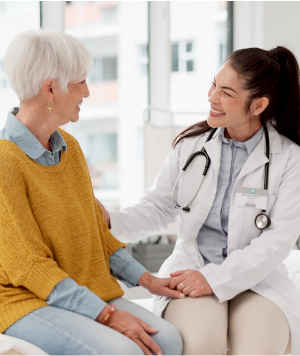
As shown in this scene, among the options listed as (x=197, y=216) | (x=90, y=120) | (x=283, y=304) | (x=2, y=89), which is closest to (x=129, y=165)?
(x=90, y=120)

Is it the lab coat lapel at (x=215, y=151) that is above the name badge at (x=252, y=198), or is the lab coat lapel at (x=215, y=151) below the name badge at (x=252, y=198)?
above

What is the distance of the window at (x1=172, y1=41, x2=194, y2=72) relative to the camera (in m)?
3.34

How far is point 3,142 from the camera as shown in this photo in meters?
1.32

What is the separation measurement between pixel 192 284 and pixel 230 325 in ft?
0.57

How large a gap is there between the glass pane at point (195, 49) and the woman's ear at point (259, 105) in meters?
1.52

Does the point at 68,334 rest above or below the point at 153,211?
below

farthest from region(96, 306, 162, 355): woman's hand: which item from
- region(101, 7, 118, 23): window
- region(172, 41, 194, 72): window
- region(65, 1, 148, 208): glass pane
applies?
region(101, 7, 118, 23): window

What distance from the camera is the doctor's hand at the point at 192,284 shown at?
1550 mm

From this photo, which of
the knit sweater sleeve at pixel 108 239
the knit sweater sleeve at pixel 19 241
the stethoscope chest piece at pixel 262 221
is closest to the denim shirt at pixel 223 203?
the stethoscope chest piece at pixel 262 221

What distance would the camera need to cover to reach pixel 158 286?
5.17ft

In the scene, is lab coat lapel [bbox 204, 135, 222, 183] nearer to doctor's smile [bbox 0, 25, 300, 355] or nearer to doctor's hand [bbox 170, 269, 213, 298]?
doctor's smile [bbox 0, 25, 300, 355]

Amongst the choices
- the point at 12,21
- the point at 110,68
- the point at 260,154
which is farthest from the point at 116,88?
the point at 260,154

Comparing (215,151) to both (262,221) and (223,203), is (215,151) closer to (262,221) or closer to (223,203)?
(223,203)

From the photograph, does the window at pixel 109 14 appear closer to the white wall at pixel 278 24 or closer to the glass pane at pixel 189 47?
the glass pane at pixel 189 47
